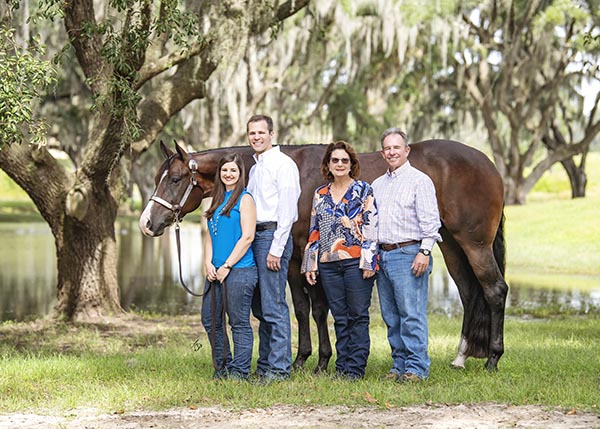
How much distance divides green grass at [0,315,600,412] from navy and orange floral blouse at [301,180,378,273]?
0.90 metres

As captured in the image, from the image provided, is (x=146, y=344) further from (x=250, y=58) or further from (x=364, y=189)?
(x=250, y=58)

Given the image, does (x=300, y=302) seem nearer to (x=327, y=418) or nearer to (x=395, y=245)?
(x=395, y=245)

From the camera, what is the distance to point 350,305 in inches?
247

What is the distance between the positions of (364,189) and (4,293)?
33.1 feet

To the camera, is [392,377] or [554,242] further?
[554,242]

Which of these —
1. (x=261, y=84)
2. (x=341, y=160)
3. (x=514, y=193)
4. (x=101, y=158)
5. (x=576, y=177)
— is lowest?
(x=341, y=160)

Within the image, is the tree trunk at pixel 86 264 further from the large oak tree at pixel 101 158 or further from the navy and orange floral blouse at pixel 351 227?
the navy and orange floral blouse at pixel 351 227

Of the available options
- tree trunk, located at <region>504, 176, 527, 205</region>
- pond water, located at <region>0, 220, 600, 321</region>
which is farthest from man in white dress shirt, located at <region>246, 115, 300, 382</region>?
tree trunk, located at <region>504, 176, 527, 205</region>

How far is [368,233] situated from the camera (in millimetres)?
6137

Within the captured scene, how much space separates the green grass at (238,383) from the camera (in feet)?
18.2

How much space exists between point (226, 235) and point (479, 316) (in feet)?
7.56

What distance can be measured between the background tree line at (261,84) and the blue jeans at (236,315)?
1.93 meters

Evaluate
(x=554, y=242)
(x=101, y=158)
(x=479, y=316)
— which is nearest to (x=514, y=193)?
(x=554, y=242)

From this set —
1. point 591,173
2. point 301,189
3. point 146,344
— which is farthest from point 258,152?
point 591,173
